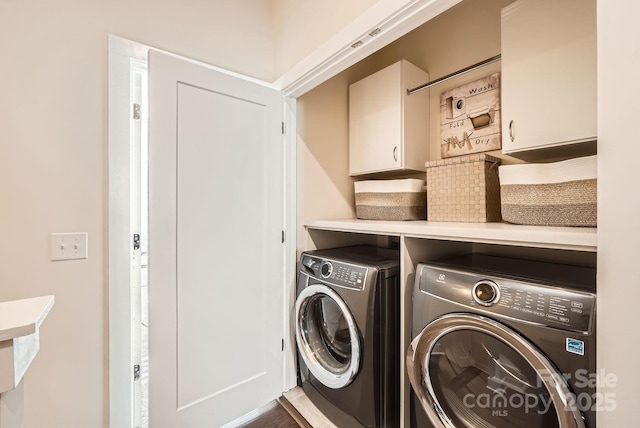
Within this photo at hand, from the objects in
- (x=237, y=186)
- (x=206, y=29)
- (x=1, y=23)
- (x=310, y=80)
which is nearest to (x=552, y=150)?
(x=310, y=80)

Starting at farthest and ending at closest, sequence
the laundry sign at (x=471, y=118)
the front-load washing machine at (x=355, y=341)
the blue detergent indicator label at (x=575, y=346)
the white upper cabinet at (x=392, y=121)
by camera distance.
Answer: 1. the white upper cabinet at (x=392, y=121)
2. the laundry sign at (x=471, y=118)
3. the front-load washing machine at (x=355, y=341)
4. the blue detergent indicator label at (x=575, y=346)

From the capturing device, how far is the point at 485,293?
0.99 m

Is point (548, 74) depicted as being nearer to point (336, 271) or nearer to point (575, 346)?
point (575, 346)

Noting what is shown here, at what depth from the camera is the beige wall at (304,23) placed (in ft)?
4.59

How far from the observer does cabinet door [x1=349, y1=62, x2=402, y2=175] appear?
1792 millimetres

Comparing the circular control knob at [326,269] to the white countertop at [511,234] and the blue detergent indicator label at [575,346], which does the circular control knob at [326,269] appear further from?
the blue detergent indicator label at [575,346]

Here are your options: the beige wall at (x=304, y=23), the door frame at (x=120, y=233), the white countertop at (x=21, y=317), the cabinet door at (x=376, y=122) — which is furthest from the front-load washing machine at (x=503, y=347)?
the door frame at (x=120, y=233)

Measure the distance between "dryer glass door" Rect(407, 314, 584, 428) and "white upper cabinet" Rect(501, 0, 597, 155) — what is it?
830 mm

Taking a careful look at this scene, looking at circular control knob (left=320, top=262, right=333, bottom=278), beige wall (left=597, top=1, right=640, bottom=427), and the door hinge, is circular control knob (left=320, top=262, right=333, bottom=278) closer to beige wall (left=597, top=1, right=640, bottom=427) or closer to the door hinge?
beige wall (left=597, top=1, right=640, bottom=427)

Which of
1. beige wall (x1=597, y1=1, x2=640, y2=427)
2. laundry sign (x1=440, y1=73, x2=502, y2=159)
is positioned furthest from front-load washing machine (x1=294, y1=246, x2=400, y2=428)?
laundry sign (x1=440, y1=73, x2=502, y2=159)

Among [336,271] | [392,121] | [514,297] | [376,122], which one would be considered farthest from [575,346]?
[376,122]

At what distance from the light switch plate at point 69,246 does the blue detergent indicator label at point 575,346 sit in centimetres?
193

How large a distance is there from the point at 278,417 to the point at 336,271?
101 cm

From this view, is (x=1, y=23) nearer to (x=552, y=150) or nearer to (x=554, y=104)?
(x=554, y=104)
